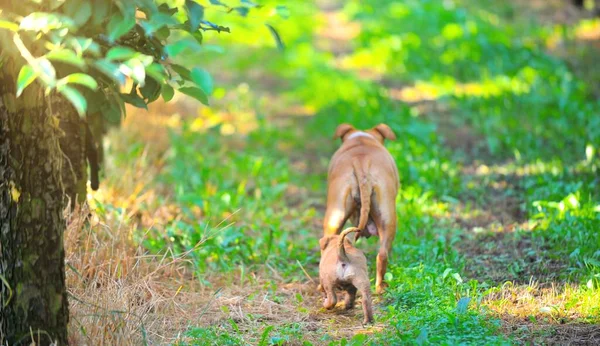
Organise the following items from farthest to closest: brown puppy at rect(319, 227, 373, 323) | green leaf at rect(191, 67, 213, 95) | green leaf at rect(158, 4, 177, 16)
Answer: brown puppy at rect(319, 227, 373, 323) < green leaf at rect(158, 4, 177, 16) < green leaf at rect(191, 67, 213, 95)

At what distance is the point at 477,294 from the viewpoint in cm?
489

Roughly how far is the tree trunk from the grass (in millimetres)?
405

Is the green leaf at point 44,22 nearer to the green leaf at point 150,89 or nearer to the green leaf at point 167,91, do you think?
the green leaf at point 167,91

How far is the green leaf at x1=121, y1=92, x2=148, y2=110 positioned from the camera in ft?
14.4

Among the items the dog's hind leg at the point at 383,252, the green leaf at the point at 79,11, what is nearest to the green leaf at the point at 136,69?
the green leaf at the point at 79,11

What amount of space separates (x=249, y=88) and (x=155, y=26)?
29.2 ft

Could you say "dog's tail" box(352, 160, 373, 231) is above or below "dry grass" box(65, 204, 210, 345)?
above

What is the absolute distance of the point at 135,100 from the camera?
14.5 feet

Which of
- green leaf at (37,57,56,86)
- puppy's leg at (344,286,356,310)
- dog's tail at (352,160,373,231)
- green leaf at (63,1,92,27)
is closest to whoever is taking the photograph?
green leaf at (37,57,56,86)

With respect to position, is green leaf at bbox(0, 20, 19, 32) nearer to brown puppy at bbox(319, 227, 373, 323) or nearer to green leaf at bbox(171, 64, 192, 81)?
green leaf at bbox(171, 64, 192, 81)

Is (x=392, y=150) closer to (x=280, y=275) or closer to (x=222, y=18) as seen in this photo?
(x=280, y=275)

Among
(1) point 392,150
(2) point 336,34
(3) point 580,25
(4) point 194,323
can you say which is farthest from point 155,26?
(2) point 336,34

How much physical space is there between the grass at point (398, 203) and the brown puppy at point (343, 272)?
131 millimetres

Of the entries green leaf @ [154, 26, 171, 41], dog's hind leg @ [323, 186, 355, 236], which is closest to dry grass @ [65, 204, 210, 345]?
dog's hind leg @ [323, 186, 355, 236]
